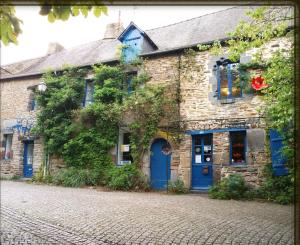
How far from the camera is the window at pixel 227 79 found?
1038cm

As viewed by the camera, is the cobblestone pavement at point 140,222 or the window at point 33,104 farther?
the window at point 33,104

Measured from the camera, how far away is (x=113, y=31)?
16891 millimetres

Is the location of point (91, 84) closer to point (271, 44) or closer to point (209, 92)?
point (209, 92)

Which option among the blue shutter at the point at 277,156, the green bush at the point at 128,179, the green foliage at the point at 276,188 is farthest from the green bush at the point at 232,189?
the green bush at the point at 128,179

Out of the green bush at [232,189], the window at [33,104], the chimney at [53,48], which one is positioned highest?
the chimney at [53,48]

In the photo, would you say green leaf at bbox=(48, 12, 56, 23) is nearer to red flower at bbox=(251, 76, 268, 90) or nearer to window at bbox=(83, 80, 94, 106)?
red flower at bbox=(251, 76, 268, 90)

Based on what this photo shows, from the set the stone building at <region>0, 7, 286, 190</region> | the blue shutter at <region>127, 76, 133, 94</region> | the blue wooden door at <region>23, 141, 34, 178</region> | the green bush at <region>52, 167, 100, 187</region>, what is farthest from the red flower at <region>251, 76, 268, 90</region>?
the blue wooden door at <region>23, 141, 34, 178</region>

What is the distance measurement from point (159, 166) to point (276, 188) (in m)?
4.40

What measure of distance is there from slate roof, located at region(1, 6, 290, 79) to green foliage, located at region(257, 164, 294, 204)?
16.6 ft

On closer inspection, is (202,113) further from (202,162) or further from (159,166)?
(159,166)

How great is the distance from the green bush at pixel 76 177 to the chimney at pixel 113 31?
867 cm

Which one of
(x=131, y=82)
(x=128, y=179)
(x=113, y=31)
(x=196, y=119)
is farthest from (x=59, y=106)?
(x=196, y=119)

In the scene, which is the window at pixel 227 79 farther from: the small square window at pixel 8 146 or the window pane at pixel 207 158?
the small square window at pixel 8 146

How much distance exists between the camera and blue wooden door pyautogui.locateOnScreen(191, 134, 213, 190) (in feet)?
34.1
